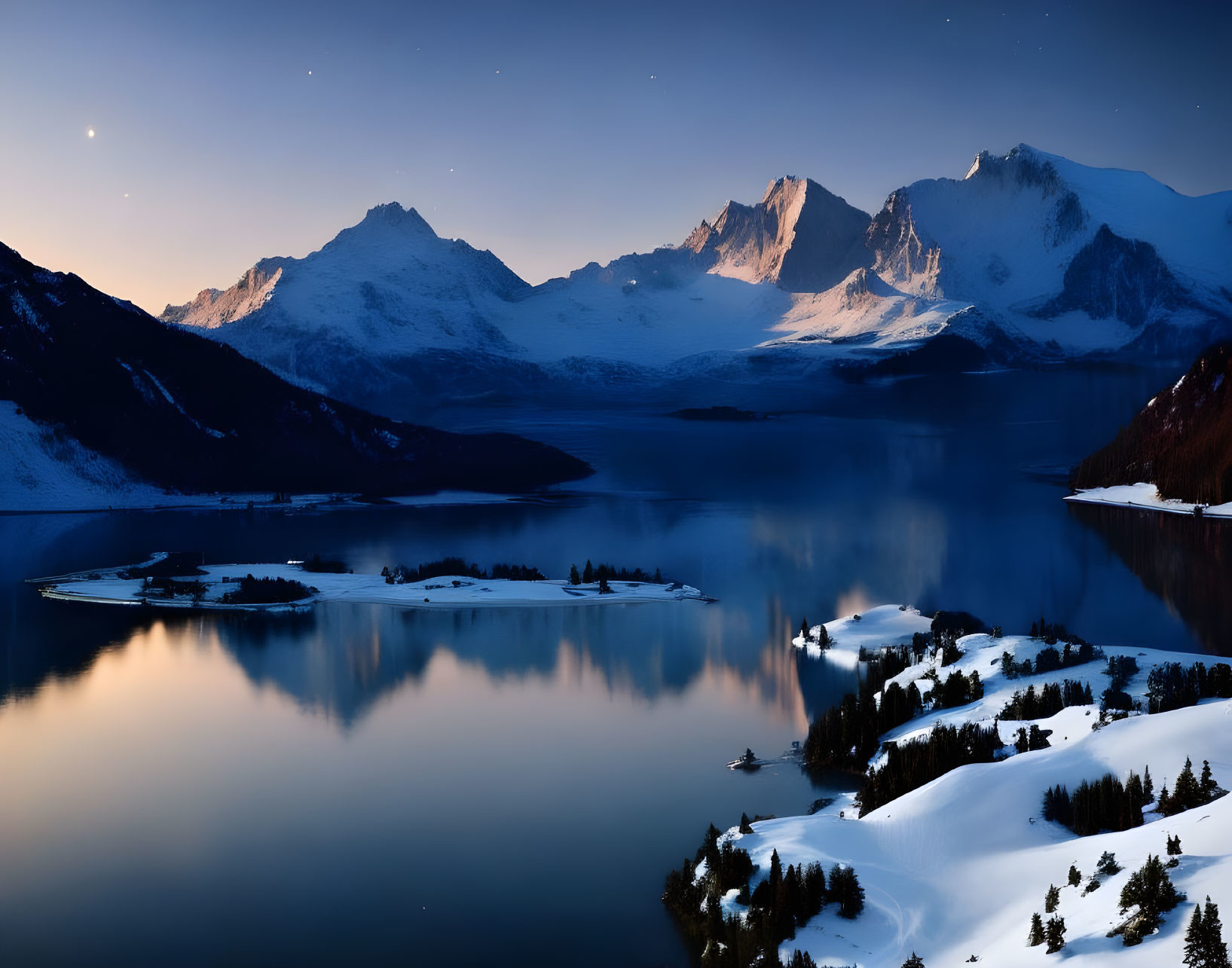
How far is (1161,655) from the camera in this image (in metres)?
39.4

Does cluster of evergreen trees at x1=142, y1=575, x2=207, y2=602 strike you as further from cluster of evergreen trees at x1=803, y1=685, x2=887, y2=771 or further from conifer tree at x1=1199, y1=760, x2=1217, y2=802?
conifer tree at x1=1199, y1=760, x2=1217, y2=802

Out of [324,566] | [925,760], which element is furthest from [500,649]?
[324,566]

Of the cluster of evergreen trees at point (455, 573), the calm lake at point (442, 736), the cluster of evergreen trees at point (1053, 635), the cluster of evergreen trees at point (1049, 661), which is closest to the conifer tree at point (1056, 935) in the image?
the calm lake at point (442, 736)

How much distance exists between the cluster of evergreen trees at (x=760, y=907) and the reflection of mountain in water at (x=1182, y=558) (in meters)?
34.7

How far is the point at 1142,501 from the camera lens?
105375 mm

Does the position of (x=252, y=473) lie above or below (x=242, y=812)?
above

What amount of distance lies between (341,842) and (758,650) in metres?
27.3

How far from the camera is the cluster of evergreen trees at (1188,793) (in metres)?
22.5

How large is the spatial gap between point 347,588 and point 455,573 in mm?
7060

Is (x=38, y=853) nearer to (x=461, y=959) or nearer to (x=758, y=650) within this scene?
(x=461, y=959)

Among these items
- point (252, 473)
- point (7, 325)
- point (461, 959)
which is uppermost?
point (7, 325)

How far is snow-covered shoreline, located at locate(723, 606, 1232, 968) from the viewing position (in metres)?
18.7

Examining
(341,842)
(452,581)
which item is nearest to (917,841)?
(341,842)

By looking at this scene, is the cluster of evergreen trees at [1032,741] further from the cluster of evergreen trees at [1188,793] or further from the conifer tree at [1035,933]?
the conifer tree at [1035,933]
